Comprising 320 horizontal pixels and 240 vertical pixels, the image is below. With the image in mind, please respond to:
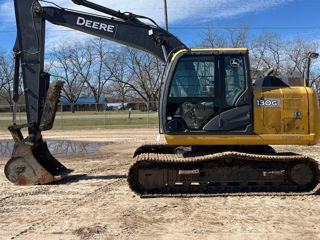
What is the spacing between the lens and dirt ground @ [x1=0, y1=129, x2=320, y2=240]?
441cm

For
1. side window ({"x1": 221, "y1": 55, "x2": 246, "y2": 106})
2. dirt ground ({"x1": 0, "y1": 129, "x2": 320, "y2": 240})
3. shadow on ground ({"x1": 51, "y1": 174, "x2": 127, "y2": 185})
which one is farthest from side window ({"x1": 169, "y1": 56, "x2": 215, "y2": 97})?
shadow on ground ({"x1": 51, "y1": 174, "x2": 127, "y2": 185})

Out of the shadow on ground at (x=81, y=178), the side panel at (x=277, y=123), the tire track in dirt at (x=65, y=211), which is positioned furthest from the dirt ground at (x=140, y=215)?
the side panel at (x=277, y=123)

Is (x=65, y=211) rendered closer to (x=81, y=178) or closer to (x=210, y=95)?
(x=81, y=178)

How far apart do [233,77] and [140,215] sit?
2898mm

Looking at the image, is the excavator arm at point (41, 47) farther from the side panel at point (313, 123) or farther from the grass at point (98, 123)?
the grass at point (98, 123)

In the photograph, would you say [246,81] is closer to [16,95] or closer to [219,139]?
[219,139]

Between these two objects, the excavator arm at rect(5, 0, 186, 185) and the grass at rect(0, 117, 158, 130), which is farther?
the grass at rect(0, 117, 158, 130)

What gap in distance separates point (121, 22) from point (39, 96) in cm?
231

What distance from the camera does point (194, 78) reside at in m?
5.98

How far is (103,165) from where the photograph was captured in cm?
943

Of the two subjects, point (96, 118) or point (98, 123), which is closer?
point (98, 123)

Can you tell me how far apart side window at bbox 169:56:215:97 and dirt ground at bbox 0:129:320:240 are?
6.20ft

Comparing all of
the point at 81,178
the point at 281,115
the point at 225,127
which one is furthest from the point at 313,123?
the point at 81,178

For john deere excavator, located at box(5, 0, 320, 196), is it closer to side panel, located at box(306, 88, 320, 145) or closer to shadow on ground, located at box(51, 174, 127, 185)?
side panel, located at box(306, 88, 320, 145)
